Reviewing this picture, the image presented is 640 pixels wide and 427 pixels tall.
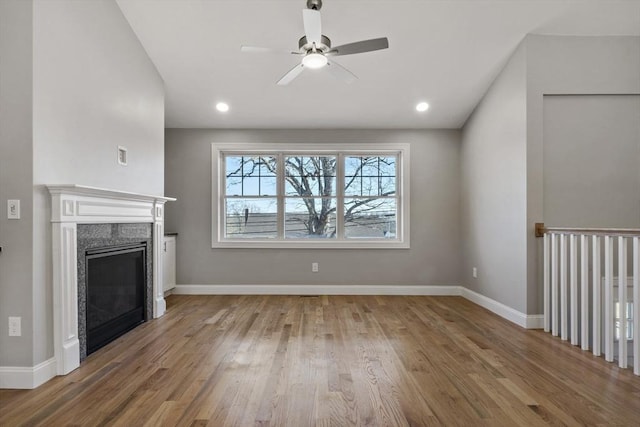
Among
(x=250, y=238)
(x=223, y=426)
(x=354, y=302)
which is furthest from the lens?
(x=250, y=238)

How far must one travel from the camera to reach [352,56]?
3898mm

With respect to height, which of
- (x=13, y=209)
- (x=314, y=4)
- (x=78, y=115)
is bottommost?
(x=13, y=209)

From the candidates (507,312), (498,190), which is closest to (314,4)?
(498,190)

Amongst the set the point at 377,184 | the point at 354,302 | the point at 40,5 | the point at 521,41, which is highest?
the point at 521,41

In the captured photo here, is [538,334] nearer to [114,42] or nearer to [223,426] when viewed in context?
[223,426]

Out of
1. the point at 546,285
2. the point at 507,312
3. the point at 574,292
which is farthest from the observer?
the point at 507,312

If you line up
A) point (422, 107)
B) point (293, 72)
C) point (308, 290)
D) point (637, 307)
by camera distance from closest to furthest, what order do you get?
1. point (637, 307)
2. point (293, 72)
3. point (422, 107)
4. point (308, 290)

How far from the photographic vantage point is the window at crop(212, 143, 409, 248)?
17.4 ft

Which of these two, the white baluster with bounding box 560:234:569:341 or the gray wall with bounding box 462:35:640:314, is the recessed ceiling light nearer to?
the gray wall with bounding box 462:35:640:314

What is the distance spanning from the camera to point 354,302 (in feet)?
15.3

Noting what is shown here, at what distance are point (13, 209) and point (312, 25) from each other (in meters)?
2.28

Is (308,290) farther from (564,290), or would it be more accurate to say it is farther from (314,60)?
(314,60)

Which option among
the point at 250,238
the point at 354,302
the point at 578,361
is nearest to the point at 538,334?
the point at 578,361

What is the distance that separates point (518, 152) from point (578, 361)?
6.43 ft
